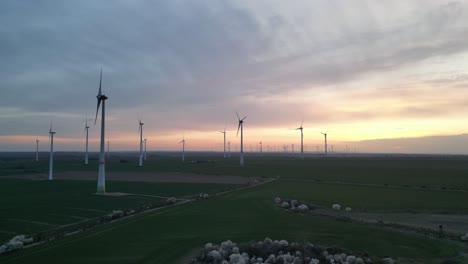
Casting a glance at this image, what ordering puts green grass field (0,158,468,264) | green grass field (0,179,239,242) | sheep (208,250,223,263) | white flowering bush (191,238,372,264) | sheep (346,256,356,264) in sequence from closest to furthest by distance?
sheep (346,256,356,264) < white flowering bush (191,238,372,264) < sheep (208,250,223,263) < green grass field (0,158,468,264) < green grass field (0,179,239,242)

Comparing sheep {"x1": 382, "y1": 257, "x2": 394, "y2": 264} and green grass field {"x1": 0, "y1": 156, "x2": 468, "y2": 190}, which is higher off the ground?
green grass field {"x1": 0, "y1": 156, "x2": 468, "y2": 190}

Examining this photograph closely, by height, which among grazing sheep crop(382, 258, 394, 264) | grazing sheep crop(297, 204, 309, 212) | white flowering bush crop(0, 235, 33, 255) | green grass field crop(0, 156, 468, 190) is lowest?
white flowering bush crop(0, 235, 33, 255)

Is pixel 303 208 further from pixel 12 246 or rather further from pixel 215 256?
pixel 12 246

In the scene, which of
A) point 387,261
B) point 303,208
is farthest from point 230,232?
point 303,208

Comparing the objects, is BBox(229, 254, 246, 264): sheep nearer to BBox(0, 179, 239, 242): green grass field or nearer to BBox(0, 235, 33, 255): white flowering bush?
BBox(0, 235, 33, 255): white flowering bush

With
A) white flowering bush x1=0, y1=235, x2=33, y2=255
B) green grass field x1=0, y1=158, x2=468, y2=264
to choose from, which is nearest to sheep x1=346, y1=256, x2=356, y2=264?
green grass field x1=0, y1=158, x2=468, y2=264

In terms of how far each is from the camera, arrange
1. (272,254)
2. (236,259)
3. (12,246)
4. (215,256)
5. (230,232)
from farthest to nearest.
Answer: (230,232), (12,246), (215,256), (272,254), (236,259)

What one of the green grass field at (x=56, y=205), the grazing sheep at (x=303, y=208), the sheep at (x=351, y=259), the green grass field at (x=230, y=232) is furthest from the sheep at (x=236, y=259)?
the grazing sheep at (x=303, y=208)

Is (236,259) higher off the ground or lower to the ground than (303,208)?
lower

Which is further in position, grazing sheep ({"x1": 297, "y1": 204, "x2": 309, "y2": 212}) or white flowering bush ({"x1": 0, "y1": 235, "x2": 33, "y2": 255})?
grazing sheep ({"x1": 297, "y1": 204, "x2": 309, "y2": 212})

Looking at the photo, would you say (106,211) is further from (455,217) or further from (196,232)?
(455,217)

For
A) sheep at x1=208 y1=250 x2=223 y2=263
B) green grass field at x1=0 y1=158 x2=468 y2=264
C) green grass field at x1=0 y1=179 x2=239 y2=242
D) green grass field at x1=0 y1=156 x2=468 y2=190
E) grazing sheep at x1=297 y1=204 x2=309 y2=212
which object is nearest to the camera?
sheep at x1=208 y1=250 x2=223 y2=263

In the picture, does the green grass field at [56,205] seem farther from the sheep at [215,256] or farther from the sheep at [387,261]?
the sheep at [387,261]

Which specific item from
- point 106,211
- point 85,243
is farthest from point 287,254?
point 106,211
